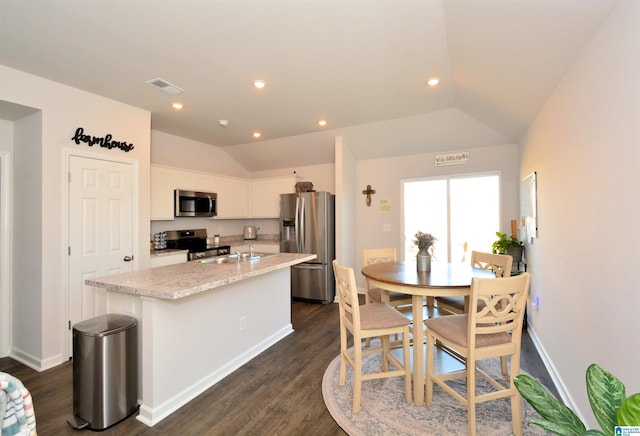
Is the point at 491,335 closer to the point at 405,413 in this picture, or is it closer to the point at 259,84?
the point at 405,413

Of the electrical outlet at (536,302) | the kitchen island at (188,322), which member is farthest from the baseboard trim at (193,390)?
the electrical outlet at (536,302)

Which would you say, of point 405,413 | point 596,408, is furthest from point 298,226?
point 596,408

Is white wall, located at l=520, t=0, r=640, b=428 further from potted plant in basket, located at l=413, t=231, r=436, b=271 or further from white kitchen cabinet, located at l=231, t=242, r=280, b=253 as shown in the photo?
white kitchen cabinet, located at l=231, t=242, r=280, b=253

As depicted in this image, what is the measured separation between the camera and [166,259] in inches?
156

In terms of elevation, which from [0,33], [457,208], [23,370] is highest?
[0,33]

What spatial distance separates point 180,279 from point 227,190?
3415 mm

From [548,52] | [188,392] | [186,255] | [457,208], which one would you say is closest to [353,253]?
[457,208]

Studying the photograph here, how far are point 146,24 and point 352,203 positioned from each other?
3.67 m

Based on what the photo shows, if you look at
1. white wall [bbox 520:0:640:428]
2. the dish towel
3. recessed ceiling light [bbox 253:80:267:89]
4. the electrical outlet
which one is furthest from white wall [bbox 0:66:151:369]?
the electrical outlet

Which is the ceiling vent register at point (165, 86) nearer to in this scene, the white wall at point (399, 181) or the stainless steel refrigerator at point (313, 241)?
the stainless steel refrigerator at point (313, 241)

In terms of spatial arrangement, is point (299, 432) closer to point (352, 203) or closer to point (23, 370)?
point (23, 370)

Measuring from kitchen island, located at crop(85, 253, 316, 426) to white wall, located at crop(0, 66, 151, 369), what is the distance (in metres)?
1.03

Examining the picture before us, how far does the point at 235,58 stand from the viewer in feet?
7.97

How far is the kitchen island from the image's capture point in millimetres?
1970
